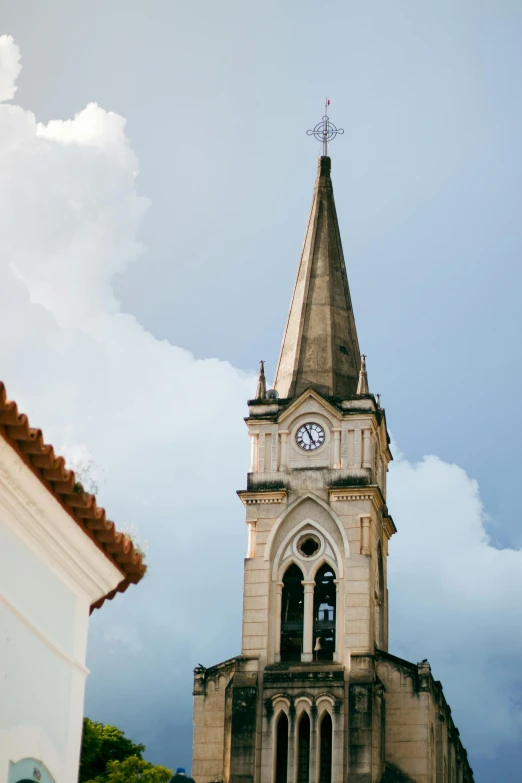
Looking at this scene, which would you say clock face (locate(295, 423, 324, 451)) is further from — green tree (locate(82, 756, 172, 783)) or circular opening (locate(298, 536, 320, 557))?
green tree (locate(82, 756, 172, 783))

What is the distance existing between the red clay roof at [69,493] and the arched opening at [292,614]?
1059 inches

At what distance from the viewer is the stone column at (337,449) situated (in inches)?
1704

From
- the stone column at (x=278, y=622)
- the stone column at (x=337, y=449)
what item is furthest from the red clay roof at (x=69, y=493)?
the stone column at (x=337, y=449)

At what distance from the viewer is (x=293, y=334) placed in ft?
152

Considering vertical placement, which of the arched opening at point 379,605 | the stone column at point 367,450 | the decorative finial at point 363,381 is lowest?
the arched opening at point 379,605

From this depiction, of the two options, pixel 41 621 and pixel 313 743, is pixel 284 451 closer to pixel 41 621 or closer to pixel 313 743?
pixel 313 743

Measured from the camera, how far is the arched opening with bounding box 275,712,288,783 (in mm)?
39719

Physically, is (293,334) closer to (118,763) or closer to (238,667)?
(238,667)

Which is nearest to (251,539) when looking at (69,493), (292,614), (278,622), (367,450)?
(292,614)

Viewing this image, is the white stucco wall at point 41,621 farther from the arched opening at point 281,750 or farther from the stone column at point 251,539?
the stone column at point 251,539

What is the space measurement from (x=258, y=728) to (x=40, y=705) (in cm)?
Result: 2789

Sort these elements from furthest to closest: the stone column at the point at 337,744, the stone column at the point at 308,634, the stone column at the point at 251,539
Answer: the stone column at the point at 251,539 < the stone column at the point at 308,634 < the stone column at the point at 337,744

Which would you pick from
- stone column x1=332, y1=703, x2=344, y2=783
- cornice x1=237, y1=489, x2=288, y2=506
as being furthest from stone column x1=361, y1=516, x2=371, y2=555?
stone column x1=332, y1=703, x2=344, y2=783

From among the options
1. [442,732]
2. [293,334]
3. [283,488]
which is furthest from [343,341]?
[442,732]
